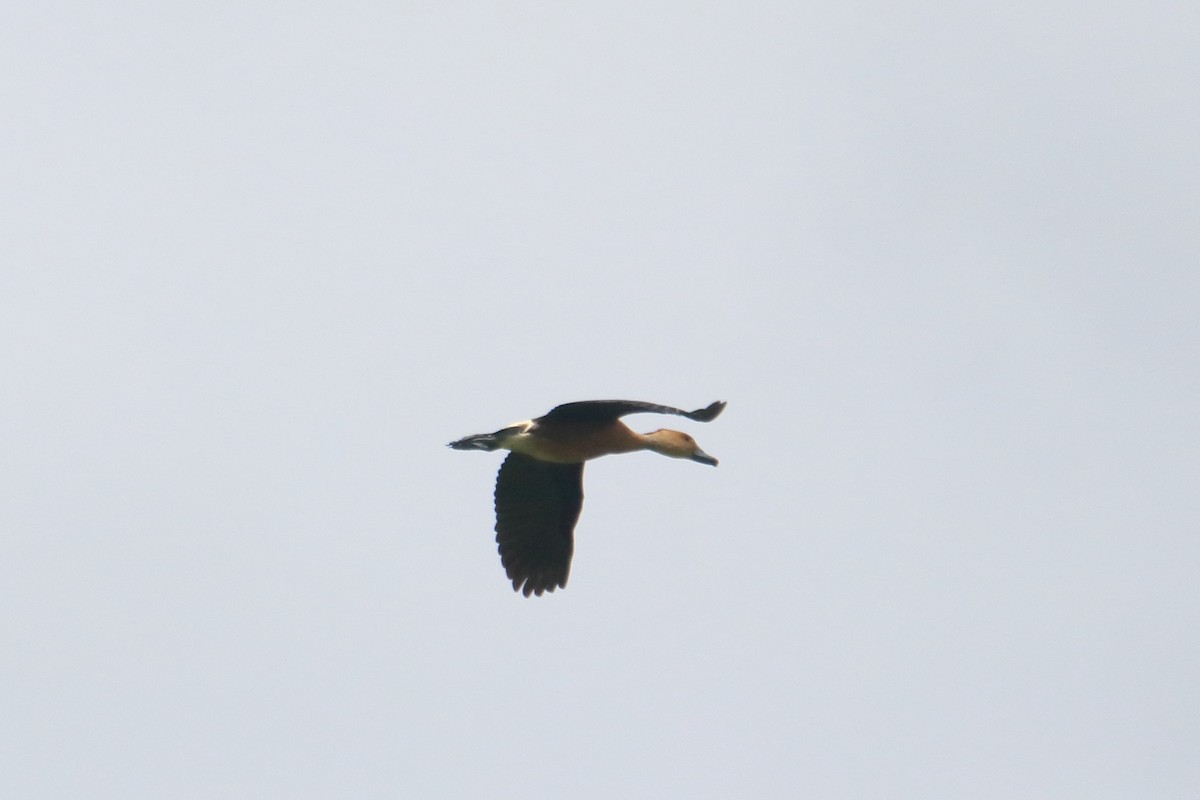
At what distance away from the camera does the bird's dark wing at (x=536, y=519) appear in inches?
819

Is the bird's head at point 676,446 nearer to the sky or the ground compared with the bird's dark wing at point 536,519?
nearer to the sky

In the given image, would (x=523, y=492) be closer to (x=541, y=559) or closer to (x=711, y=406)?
(x=541, y=559)

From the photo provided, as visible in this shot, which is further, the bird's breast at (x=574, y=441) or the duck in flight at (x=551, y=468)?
the bird's breast at (x=574, y=441)

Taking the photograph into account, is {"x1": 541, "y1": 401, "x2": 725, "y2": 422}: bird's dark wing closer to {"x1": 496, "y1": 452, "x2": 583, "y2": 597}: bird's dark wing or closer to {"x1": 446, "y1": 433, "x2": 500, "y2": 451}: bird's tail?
{"x1": 446, "y1": 433, "x2": 500, "y2": 451}: bird's tail

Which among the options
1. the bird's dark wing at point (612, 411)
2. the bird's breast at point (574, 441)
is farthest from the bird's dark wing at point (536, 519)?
the bird's dark wing at point (612, 411)

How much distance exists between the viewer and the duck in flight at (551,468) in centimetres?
1945

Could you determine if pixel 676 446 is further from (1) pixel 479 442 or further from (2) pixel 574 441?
(1) pixel 479 442

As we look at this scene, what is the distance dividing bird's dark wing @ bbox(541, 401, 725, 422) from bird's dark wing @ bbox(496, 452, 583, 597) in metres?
1.33

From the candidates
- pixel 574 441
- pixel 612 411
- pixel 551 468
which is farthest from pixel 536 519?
pixel 612 411

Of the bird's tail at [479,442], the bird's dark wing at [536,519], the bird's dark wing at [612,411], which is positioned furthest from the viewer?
the bird's dark wing at [536,519]

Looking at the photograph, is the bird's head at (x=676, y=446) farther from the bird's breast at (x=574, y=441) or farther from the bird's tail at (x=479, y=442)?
the bird's tail at (x=479, y=442)

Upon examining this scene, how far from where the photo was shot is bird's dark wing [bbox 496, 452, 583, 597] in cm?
2080

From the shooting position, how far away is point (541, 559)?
2139cm

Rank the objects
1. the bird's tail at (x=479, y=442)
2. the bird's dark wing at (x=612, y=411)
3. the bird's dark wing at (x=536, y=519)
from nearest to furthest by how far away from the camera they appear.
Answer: the bird's dark wing at (x=612, y=411) < the bird's tail at (x=479, y=442) < the bird's dark wing at (x=536, y=519)
